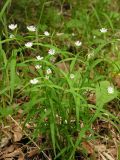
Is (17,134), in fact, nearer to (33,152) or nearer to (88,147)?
(33,152)

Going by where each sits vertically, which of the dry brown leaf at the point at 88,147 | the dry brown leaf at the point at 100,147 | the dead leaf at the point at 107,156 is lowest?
the dead leaf at the point at 107,156

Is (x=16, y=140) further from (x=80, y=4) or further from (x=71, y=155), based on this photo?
(x=80, y=4)

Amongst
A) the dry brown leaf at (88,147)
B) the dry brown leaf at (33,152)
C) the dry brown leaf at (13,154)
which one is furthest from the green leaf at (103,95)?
the dry brown leaf at (13,154)

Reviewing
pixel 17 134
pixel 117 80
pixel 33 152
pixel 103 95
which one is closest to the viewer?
pixel 103 95

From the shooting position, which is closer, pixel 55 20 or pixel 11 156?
pixel 11 156

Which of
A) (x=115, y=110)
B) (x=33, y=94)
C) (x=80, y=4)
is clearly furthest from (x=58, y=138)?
(x=80, y=4)

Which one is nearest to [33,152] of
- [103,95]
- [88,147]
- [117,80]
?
[88,147]

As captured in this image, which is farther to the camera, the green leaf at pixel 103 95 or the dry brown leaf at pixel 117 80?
the dry brown leaf at pixel 117 80

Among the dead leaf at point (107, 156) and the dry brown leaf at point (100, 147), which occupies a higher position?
the dry brown leaf at point (100, 147)

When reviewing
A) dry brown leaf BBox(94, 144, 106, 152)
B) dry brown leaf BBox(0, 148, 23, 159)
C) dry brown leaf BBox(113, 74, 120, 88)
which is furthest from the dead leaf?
dry brown leaf BBox(113, 74, 120, 88)

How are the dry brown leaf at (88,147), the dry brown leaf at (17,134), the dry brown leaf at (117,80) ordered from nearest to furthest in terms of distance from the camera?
1. the dry brown leaf at (88,147)
2. the dry brown leaf at (17,134)
3. the dry brown leaf at (117,80)

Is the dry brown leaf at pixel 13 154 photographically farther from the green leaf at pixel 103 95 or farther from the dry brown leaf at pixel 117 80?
the dry brown leaf at pixel 117 80
